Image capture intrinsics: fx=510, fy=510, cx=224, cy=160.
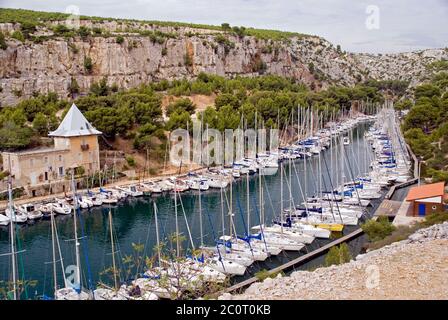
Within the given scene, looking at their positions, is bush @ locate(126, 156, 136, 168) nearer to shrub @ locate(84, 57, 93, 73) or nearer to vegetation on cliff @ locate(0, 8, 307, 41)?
shrub @ locate(84, 57, 93, 73)

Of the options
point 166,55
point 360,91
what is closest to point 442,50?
point 360,91

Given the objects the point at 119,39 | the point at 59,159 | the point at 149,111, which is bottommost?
the point at 59,159

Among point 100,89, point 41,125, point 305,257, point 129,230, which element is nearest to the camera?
point 305,257

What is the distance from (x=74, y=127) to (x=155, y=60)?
27.6 metres

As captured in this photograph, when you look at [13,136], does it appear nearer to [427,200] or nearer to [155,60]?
[427,200]

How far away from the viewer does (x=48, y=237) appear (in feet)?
66.3

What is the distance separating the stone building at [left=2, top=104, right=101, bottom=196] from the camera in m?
Answer: 25.8

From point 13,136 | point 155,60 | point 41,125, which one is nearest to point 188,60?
point 155,60

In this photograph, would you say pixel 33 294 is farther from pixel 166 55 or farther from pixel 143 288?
pixel 166 55

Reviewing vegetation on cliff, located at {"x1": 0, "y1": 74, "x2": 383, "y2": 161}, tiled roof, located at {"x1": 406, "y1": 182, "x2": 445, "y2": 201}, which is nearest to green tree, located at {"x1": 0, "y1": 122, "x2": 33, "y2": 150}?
vegetation on cliff, located at {"x1": 0, "y1": 74, "x2": 383, "y2": 161}

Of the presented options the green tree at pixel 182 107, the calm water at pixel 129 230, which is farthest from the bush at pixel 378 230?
the green tree at pixel 182 107

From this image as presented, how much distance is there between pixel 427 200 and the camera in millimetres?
18453

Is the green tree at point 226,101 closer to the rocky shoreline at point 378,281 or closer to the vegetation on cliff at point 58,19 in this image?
the vegetation on cliff at point 58,19

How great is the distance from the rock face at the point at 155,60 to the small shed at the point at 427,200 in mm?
31343
